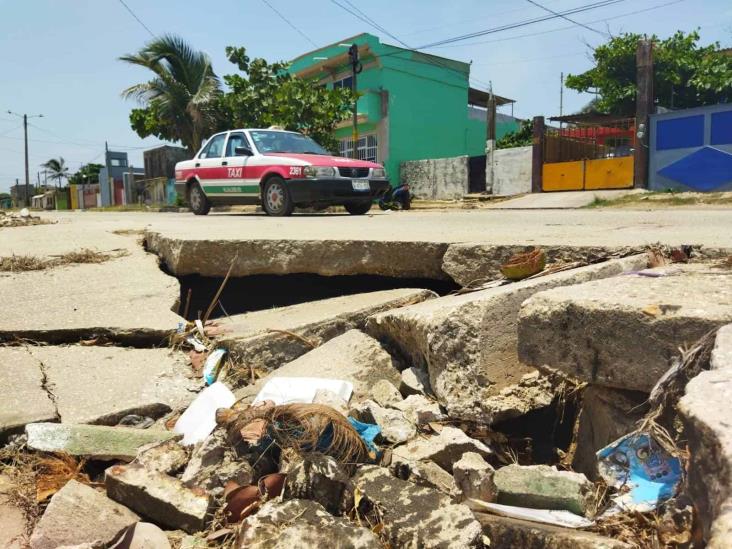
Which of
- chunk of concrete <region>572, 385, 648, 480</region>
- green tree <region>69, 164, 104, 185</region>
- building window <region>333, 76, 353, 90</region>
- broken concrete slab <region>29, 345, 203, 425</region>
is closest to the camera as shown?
chunk of concrete <region>572, 385, 648, 480</region>

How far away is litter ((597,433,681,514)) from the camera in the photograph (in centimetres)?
152

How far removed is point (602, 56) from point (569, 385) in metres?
21.4

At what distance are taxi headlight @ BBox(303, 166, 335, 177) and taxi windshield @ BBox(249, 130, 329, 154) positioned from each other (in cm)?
85

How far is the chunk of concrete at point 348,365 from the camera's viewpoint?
2.55 m

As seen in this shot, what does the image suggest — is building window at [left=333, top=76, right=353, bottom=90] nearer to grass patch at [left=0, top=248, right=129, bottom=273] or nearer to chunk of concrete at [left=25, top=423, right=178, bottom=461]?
grass patch at [left=0, top=248, right=129, bottom=273]

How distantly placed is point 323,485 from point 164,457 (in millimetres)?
648

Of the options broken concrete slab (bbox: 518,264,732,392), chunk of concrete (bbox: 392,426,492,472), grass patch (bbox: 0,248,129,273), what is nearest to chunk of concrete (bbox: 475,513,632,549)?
chunk of concrete (bbox: 392,426,492,472)

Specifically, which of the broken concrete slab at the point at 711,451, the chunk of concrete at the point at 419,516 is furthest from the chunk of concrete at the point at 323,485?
the broken concrete slab at the point at 711,451

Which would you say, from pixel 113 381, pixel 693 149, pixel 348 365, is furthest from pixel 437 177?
pixel 113 381

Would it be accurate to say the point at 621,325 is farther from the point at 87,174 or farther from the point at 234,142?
the point at 87,174

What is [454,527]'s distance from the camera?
1.49 meters

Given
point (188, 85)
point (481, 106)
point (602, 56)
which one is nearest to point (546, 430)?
point (188, 85)

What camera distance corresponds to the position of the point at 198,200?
1019 cm

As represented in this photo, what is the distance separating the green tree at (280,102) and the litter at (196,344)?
1355 centimetres
